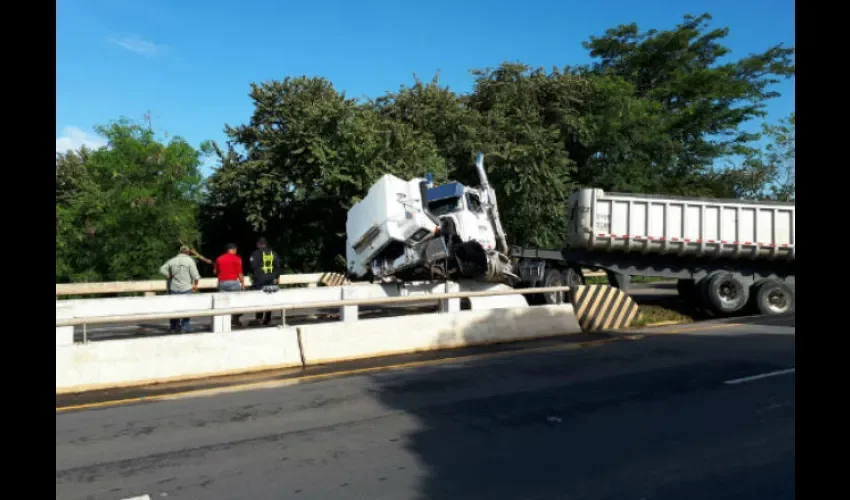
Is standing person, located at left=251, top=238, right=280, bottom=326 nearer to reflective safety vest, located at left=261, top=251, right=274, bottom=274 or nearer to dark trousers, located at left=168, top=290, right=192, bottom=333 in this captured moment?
reflective safety vest, located at left=261, top=251, right=274, bottom=274

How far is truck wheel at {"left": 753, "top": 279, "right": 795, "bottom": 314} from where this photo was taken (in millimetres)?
14859

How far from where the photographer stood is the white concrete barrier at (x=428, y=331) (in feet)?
30.5

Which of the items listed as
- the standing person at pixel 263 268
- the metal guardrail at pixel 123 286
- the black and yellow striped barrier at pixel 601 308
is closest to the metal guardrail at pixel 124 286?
the metal guardrail at pixel 123 286

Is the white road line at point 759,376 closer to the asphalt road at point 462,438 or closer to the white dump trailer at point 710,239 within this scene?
the asphalt road at point 462,438

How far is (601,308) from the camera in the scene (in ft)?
40.3

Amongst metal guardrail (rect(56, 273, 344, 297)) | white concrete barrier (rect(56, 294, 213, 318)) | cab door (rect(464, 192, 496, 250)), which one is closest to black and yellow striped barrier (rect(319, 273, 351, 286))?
metal guardrail (rect(56, 273, 344, 297))

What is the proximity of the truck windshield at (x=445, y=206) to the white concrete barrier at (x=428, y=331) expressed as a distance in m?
3.83

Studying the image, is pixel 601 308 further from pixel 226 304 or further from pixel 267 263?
pixel 226 304

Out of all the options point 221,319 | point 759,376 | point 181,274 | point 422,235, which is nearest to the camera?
point 759,376

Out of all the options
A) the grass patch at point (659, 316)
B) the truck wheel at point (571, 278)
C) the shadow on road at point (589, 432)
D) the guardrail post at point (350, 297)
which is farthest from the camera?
A: the truck wheel at point (571, 278)

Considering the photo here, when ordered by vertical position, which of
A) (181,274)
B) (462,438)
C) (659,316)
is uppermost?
(181,274)

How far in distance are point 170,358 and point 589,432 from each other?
219 inches

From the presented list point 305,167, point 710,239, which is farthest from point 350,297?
point 305,167

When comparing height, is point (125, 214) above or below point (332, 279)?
above
